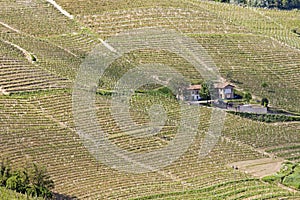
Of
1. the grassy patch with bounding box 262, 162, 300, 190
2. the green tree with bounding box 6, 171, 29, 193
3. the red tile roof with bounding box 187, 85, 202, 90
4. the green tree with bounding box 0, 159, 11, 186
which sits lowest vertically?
the red tile roof with bounding box 187, 85, 202, 90

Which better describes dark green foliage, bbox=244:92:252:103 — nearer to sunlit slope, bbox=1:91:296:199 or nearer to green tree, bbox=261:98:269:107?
green tree, bbox=261:98:269:107

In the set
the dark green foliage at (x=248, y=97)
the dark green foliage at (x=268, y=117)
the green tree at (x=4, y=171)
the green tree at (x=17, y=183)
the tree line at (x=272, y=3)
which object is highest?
the green tree at (x=17, y=183)

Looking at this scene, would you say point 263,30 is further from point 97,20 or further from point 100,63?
point 100,63

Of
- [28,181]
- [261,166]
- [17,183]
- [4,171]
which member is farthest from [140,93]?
[17,183]

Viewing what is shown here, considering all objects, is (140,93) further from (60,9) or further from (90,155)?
(60,9)

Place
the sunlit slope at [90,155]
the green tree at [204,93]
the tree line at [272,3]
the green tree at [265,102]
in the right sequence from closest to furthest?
the sunlit slope at [90,155], the green tree at [204,93], the green tree at [265,102], the tree line at [272,3]

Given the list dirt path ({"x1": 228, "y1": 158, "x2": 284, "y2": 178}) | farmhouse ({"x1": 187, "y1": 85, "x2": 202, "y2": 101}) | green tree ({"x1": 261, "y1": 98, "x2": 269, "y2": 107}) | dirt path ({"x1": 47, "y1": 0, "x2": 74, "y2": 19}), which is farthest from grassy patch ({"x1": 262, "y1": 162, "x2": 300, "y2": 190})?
dirt path ({"x1": 47, "y1": 0, "x2": 74, "y2": 19})

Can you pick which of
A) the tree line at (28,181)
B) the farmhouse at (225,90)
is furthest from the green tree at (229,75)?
the tree line at (28,181)

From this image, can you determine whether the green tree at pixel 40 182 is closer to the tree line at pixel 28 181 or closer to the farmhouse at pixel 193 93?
the tree line at pixel 28 181
